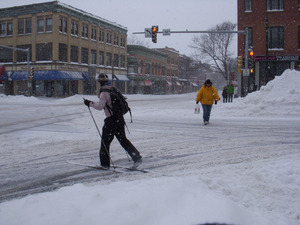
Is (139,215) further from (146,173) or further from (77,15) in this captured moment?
(77,15)

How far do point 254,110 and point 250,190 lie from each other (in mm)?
10417

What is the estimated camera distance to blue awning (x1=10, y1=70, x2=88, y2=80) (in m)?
37.6

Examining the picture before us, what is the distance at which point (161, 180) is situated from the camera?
13.8ft

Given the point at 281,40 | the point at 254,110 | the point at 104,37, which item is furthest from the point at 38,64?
the point at 254,110

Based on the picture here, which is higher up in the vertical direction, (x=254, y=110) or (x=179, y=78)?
(x=179, y=78)

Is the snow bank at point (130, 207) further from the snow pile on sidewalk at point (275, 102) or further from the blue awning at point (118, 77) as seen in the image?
the blue awning at point (118, 77)

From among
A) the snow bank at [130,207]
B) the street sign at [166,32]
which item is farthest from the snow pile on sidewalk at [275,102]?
the snow bank at [130,207]

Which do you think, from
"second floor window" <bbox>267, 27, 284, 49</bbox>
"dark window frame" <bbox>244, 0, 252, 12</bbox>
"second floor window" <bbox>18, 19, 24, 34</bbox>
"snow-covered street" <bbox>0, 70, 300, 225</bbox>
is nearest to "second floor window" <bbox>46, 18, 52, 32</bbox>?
"second floor window" <bbox>18, 19, 24, 34</bbox>

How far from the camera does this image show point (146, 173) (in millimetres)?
4887

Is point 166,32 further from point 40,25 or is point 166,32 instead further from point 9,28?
point 9,28

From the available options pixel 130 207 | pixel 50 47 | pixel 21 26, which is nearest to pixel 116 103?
pixel 130 207

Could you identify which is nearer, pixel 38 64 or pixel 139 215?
pixel 139 215

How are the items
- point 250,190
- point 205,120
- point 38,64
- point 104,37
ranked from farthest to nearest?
point 104,37 < point 38,64 < point 205,120 < point 250,190

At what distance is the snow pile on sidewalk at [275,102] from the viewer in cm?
1320
